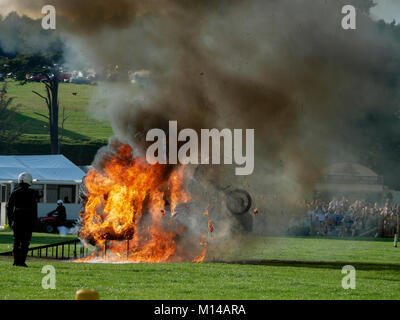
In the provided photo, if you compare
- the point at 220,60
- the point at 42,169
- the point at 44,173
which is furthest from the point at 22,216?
the point at 42,169

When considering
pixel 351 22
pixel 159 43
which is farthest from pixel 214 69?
pixel 351 22

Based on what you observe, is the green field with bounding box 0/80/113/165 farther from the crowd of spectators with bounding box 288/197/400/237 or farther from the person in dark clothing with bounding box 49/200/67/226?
the crowd of spectators with bounding box 288/197/400/237

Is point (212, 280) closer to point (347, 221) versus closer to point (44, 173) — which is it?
point (347, 221)

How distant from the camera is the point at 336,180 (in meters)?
39.2

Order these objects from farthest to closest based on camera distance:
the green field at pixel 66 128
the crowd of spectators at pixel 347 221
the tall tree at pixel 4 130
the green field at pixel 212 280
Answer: the green field at pixel 66 128 < the tall tree at pixel 4 130 < the crowd of spectators at pixel 347 221 < the green field at pixel 212 280

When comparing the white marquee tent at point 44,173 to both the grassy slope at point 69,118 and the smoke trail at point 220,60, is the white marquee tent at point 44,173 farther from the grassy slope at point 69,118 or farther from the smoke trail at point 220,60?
the grassy slope at point 69,118

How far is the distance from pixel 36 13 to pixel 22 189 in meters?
5.17

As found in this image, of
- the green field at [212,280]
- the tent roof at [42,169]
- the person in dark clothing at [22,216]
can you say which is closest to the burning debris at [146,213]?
the green field at [212,280]

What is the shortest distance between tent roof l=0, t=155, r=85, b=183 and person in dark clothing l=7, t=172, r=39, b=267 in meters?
22.3

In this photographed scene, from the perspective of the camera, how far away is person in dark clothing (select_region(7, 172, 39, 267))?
51.1 ft

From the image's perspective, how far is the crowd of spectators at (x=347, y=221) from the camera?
34.8m

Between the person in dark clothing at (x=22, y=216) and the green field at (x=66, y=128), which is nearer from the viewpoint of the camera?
the person in dark clothing at (x=22, y=216)

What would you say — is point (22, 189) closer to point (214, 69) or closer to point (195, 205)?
point (195, 205)

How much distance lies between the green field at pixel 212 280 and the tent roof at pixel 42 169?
20.8 meters
